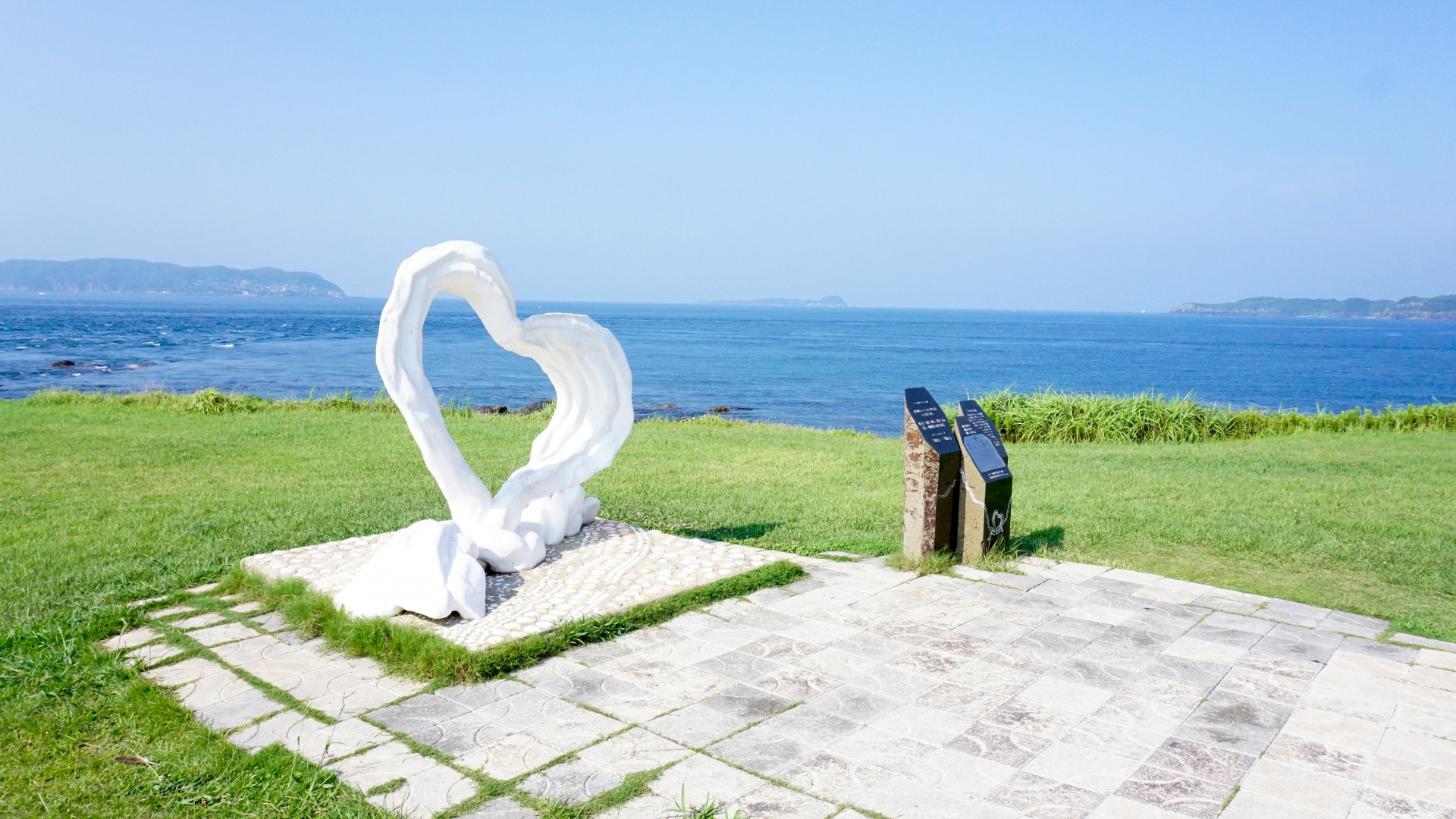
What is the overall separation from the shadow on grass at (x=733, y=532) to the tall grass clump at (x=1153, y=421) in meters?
8.93

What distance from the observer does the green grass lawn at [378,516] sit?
157 inches

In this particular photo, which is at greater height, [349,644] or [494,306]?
[494,306]

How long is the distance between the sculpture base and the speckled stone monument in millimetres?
1032

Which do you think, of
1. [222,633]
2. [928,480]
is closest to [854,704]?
[928,480]

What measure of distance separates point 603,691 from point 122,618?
3151mm

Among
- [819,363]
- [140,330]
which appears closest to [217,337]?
[140,330]

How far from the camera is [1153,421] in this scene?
53.7 feet

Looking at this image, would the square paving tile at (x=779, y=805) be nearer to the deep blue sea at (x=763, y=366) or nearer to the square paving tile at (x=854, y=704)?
the square paving tile at (x=854, y=704)

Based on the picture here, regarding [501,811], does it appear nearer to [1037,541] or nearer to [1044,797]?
[1044,797]

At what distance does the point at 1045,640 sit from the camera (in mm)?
5438

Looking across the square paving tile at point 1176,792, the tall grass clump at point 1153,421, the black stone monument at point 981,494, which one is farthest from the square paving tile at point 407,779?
the tall grass clump at point 1153,421

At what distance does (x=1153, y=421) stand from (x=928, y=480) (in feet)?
36.5

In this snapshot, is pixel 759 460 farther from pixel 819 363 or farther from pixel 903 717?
pixel 819 363

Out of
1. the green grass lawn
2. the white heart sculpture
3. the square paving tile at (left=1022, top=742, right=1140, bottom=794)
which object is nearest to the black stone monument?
the green grass lawn
